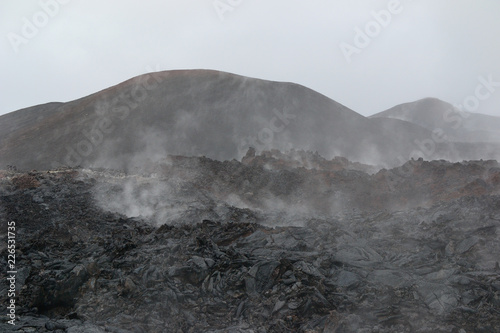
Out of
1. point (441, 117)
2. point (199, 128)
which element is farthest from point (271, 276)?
point (441, 117)

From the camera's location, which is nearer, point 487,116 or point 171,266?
point 171,266

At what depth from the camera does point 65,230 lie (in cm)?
1291

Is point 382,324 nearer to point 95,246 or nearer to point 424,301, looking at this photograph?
point 424,301

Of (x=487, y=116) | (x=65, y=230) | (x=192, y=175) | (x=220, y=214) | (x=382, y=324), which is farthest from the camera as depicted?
(x=487, y=116)

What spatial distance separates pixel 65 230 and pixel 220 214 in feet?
17.8

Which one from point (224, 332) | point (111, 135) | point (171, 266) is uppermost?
point (111, 135)

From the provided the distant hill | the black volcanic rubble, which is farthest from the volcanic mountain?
the distant hill

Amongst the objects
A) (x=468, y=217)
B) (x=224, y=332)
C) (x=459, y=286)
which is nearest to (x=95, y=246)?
(x=224, y=332)

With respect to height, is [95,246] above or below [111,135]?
below

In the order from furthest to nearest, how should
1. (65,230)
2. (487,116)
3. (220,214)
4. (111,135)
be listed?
(487,116) < (111,135) < (220,214) < (65,230)

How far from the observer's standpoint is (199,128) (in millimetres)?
39531

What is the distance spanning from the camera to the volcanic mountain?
118 ft

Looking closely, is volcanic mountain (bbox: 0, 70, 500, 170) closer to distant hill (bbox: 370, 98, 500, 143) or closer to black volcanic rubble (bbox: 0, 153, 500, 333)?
black volcanic rubble (bbox: 0, 153, 500, 333)

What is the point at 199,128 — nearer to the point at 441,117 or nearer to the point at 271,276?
the point at 271,276
